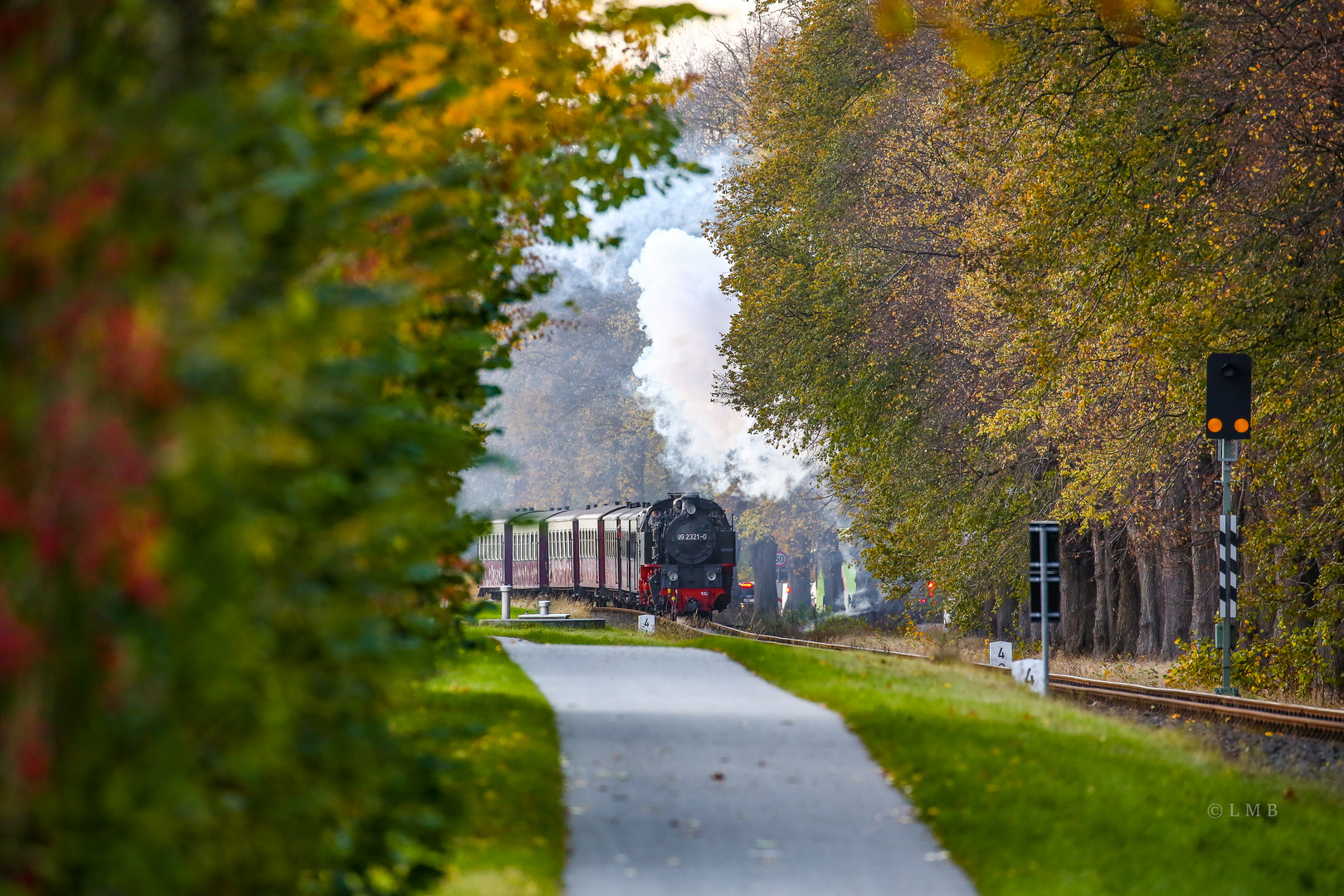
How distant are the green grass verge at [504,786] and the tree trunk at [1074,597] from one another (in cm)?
2201

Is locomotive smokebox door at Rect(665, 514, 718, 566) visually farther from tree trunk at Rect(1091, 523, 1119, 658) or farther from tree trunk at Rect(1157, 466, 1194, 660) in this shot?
tree trunk at Rect(1157, 466, 1194, 660)

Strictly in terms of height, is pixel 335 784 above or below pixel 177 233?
below

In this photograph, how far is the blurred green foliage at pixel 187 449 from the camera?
2506 millimetres

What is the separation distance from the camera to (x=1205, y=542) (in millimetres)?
26438

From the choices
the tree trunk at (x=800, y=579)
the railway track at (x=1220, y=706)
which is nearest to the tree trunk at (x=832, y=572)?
the tree trunk at (x=800, y=579)

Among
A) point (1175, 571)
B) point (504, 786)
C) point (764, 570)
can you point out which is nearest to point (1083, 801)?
point (504, 786)

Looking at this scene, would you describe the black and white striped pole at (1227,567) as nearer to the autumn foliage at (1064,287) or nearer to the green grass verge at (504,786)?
the autumn foliage at (1064,287)

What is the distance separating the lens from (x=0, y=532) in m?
2.54

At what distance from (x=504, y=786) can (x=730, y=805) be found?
1.39 meters

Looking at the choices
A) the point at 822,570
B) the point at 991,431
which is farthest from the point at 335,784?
the point at 822,570

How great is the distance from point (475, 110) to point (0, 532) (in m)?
4.24

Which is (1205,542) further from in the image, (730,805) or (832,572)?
(832,572)

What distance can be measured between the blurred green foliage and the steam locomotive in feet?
101

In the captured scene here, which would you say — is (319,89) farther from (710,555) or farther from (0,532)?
(710,555)
